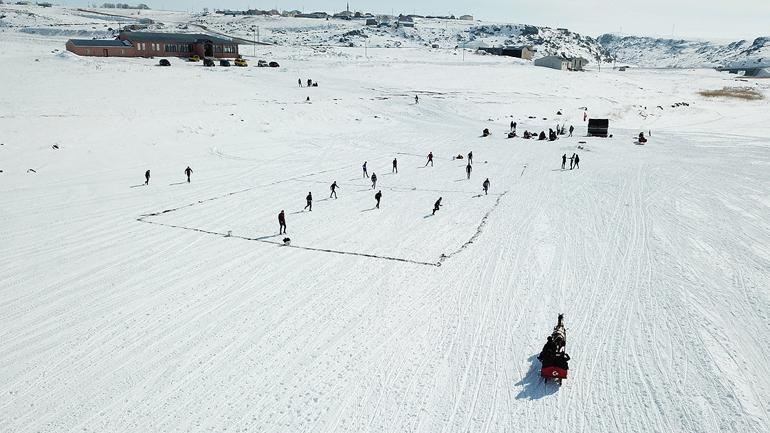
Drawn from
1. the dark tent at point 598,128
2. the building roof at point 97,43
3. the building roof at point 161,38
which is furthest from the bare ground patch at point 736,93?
the building roof at point 97,43

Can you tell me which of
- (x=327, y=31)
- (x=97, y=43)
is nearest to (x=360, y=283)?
(x=97, y=43)

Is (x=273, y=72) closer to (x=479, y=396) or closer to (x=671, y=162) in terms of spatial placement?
(x=671, y=162)

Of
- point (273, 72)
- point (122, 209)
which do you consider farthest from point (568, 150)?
point (273, 72)

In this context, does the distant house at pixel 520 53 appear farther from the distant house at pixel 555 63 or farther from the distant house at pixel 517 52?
the distant house at pixel 555 63

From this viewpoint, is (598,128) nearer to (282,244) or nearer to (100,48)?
(282,244)

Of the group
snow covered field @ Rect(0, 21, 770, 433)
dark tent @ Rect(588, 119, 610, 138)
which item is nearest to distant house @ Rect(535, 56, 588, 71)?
dark tent @ Rect(588, 119, 610, 138)
